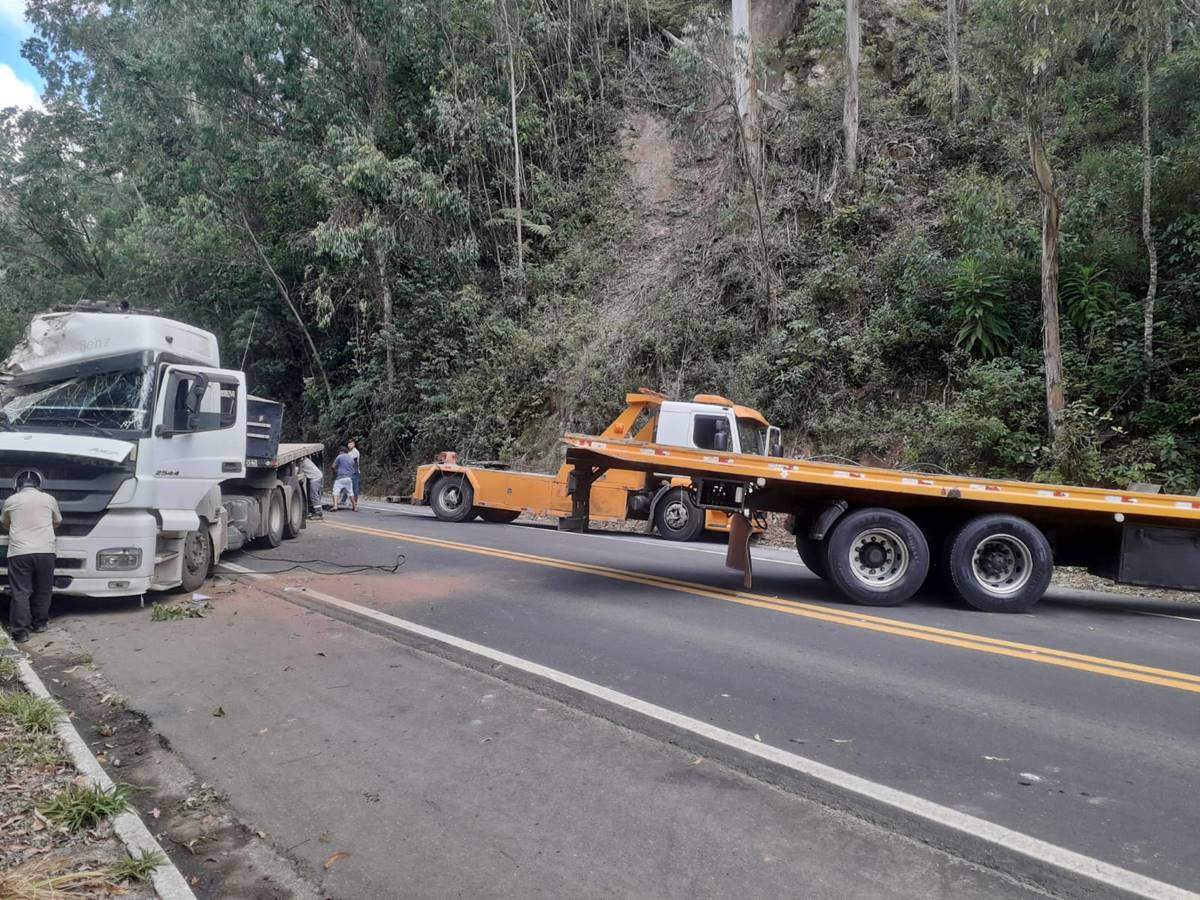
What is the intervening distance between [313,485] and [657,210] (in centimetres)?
1536

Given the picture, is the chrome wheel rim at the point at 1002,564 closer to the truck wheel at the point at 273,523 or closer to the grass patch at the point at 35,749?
the grass patch at the point at 35,749

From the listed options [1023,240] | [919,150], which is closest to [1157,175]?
[1023,240]

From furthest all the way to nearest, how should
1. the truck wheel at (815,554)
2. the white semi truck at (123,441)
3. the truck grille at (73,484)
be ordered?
the truck wheel at (815,554), the white semi truck at (123,441), the truck grille at (73,484)

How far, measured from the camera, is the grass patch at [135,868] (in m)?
3.43

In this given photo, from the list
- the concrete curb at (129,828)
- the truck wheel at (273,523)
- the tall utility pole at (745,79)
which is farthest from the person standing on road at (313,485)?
the tall utility pole at (745,79)

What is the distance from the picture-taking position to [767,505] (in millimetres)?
9391

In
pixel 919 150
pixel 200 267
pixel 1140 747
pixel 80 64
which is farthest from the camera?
pixel 80 64

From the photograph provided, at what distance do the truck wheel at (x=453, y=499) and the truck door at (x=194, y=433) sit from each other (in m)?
7.18

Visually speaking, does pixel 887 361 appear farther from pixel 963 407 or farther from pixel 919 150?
pixel 919 150

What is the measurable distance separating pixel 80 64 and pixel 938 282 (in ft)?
112

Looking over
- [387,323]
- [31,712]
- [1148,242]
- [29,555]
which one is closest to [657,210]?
[387,323]

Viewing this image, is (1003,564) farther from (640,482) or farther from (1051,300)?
(1051,300)

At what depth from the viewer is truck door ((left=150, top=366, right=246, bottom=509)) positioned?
28.8 feet

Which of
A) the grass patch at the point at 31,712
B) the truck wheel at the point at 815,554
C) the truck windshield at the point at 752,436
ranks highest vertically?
the truck windshield at the point at 752,436
